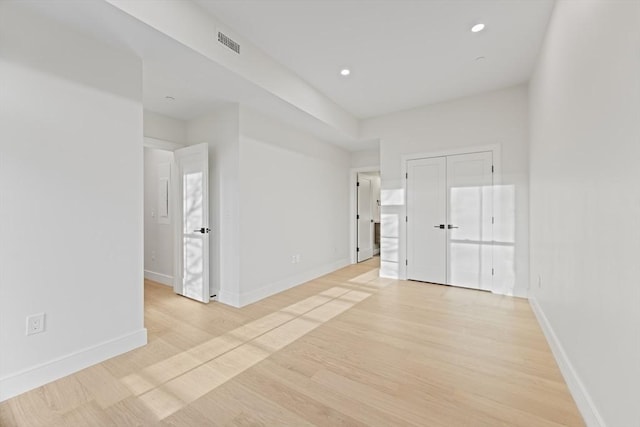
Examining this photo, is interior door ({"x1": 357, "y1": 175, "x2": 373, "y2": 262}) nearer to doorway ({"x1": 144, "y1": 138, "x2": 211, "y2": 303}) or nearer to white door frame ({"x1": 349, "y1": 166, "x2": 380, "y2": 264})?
white door frame ({"x1": 349, "y1": 166, "x2": 380, "y2": 264})

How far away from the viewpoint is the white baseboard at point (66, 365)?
5.80 ft

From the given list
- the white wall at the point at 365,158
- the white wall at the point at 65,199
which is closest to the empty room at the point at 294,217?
the white wall at the point at 65,199

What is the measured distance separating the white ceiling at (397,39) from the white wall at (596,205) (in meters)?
0.47

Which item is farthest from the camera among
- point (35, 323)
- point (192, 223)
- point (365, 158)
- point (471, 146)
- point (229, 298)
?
point (365, 158)

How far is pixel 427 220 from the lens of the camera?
14.9 feet

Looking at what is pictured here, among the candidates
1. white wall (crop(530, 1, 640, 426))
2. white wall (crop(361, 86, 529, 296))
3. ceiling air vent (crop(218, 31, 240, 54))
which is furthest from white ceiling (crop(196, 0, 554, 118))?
white wall (crop(530, 1, 640, 426))

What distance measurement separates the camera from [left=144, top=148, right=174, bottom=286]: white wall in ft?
14.7

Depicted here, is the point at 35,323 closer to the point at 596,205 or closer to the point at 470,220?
the point at 596,205

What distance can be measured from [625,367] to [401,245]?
11.9 ft

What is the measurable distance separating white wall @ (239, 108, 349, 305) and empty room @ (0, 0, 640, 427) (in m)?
0.04

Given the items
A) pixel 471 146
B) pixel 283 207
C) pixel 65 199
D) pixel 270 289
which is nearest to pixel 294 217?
pixel 283 207

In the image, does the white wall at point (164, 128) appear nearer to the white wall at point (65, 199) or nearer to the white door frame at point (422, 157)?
the white wall at point (65, 199)

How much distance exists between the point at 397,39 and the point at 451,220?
9.20 ft

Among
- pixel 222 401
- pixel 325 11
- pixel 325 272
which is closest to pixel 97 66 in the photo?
Result: pixel 325 11
